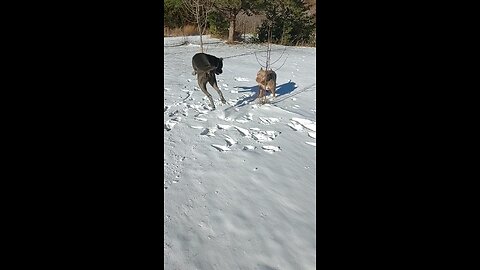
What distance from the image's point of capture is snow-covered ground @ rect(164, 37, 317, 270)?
1854 mm

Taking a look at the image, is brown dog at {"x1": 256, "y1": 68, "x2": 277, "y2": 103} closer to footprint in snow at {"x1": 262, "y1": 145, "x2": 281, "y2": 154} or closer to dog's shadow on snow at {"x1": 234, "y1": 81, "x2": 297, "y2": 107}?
dog's shadow on snow at {"x1": 234, "y1": 81, "x2": 297, "y2": 107}

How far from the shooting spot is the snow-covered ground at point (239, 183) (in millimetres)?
1854

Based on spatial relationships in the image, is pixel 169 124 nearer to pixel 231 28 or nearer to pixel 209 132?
pixel 209 132

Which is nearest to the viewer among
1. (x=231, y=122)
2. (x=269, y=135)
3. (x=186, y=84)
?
(x=269, y=135)

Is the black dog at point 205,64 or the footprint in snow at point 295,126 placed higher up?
the black dog at point 205,64

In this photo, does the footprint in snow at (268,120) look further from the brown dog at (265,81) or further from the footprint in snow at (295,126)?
the brown dog at (265,81)

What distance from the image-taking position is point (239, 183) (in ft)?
8.47

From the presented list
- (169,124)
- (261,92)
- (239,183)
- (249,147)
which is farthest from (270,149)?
(261,92)

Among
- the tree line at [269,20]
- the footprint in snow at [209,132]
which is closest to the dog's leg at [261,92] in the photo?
the footprint in snow at [209,132]

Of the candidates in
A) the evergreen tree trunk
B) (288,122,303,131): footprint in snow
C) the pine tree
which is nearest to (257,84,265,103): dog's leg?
(288,122,303,131): footprint in snow
